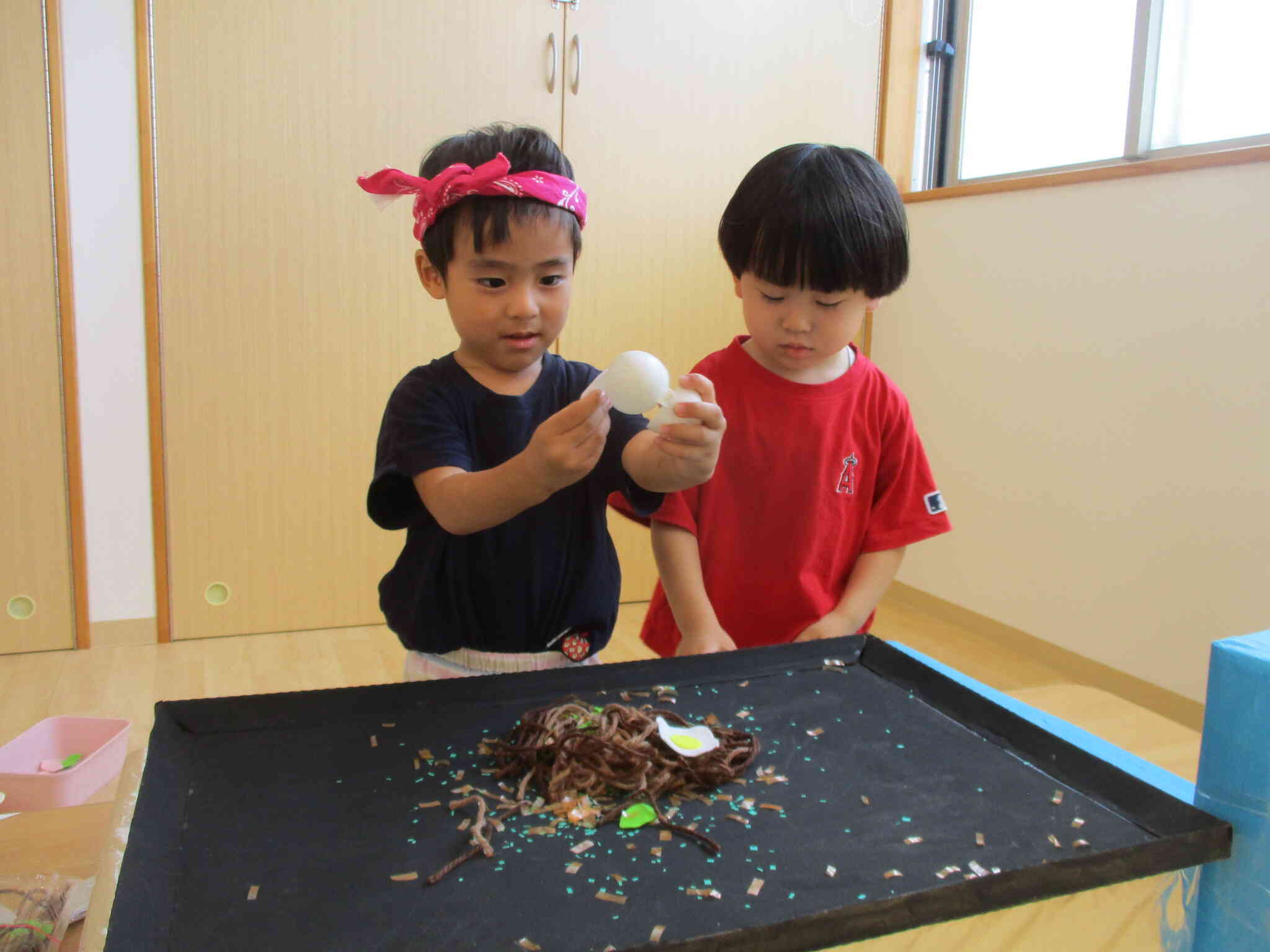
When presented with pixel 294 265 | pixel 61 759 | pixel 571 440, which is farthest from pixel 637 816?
pixel 294 265

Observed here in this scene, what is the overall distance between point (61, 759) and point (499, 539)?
112 centimetres

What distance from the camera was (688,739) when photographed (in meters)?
0.67

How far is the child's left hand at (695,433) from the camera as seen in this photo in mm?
749

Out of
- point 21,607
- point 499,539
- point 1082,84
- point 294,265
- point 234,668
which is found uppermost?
point 1082,84

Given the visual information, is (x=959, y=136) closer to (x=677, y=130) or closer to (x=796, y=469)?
(x=677, y=130)

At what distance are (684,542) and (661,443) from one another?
0.24 metres

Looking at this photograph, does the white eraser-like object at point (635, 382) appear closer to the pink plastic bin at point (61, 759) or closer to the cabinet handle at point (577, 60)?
the pink plastic bin at point (61, 759)

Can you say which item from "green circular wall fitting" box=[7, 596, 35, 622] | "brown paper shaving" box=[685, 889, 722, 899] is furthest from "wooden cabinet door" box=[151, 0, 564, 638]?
"brown paper shaving" box=[685, 889, 722, 899]

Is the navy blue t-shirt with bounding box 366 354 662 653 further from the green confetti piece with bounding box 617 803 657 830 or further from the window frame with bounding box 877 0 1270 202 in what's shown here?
the window frame with bounding box 877 0 1270 202

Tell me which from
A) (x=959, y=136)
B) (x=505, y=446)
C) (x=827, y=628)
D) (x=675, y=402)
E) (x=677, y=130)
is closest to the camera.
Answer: (x=675, y=402)

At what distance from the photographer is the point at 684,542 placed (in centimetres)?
100

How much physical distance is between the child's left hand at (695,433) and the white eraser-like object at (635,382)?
0.10ft

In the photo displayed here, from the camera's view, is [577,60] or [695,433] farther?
[577,60]

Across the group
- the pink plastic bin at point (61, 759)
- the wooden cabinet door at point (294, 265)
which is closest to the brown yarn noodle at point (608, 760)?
the pink plastic bin at point (61, 759)
